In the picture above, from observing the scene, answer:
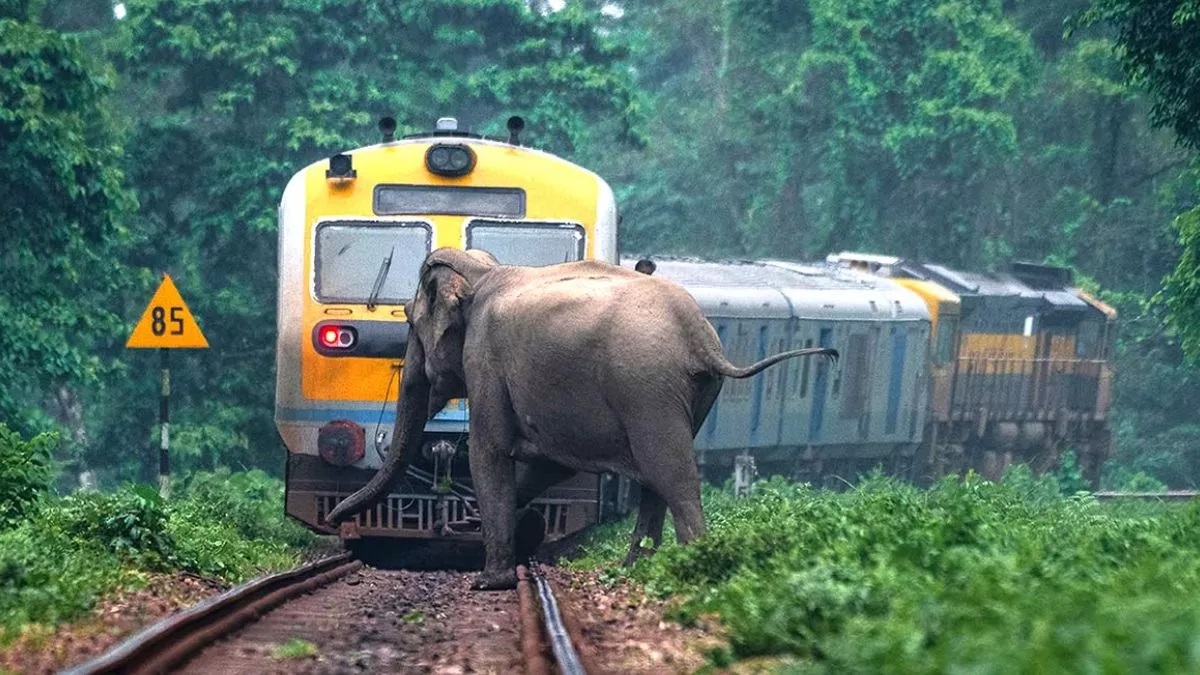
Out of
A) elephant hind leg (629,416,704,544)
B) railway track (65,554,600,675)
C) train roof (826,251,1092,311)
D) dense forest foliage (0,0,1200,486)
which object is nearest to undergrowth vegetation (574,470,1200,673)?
elephant hind leg (629,416,704,544)

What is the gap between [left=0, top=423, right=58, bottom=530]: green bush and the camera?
12.1m

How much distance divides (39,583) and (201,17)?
70.7 feet

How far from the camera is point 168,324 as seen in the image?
17.6m

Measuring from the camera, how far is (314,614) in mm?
10289

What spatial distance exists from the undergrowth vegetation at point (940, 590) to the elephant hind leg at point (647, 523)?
127 centimetres

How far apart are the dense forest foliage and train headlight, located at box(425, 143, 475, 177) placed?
17.9 feet

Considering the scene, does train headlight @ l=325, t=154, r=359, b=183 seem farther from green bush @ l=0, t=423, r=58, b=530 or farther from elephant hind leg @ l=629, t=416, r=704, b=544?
elephant hind leg @ l=629, t=416, r=704, b=544

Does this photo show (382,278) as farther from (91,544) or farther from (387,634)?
(387,634)

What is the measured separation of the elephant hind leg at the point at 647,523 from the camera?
42.5ft

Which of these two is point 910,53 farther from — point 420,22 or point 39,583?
point 39,583

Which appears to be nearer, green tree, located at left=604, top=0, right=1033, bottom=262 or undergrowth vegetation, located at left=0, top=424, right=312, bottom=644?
undergrowth vegetation, located at left=0, top=424, right=312, bottom=644

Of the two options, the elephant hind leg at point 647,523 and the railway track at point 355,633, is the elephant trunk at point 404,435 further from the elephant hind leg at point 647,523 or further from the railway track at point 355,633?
the elephant hind leg at point 647,523

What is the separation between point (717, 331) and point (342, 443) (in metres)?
9.14

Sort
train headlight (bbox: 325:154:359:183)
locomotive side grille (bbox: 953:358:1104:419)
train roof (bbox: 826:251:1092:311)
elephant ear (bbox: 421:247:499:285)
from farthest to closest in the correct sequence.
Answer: locomotive side grille (bbox: 953:358:1104:419)
train roof (bbox: 826:251:1092:311)
train headlight (bbox: 325:154:359:183)
elephant ear (bbox: 421:247:499:285)
